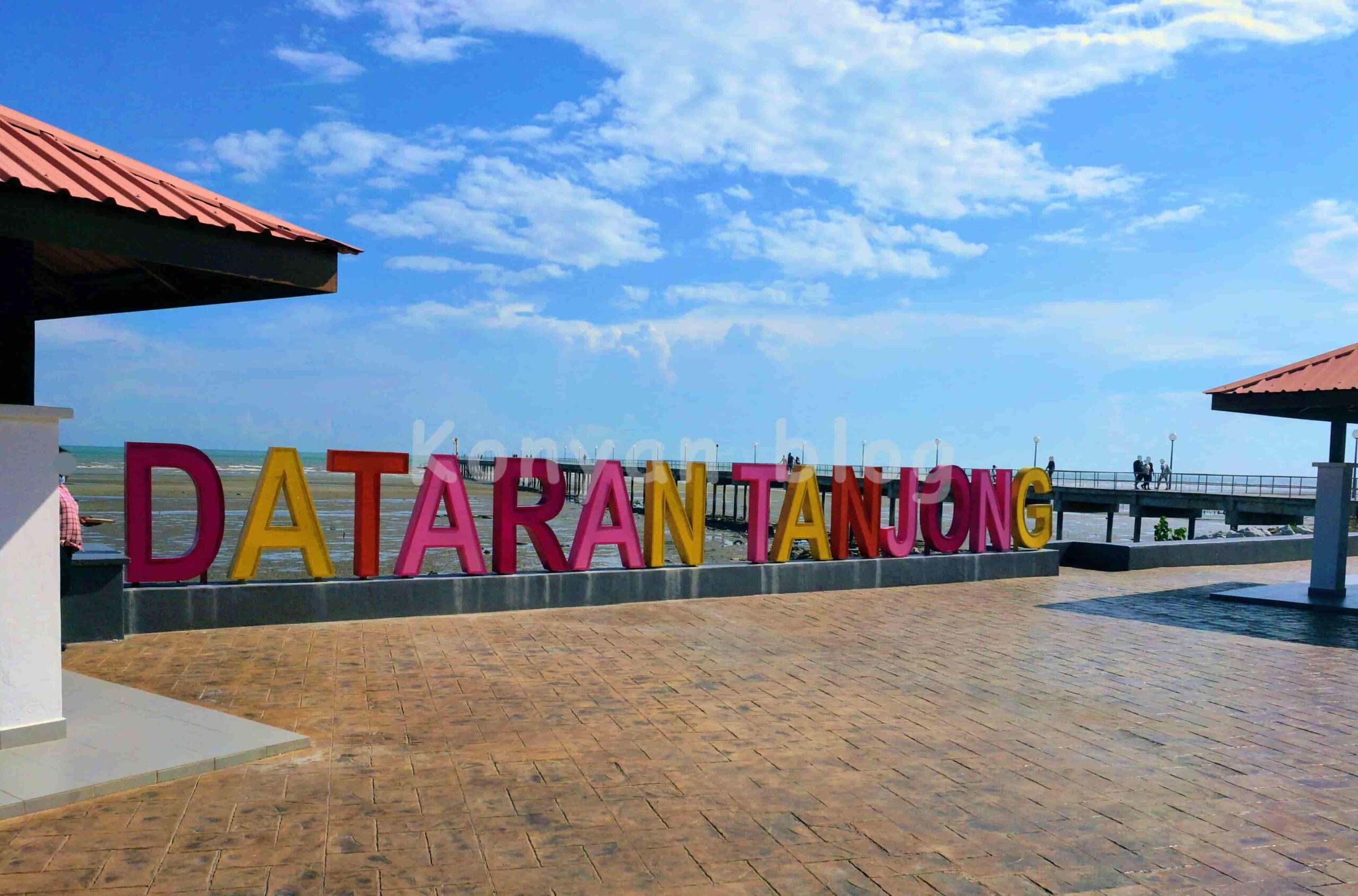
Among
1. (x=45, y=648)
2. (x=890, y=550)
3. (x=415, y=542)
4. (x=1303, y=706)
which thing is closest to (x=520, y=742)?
(x=45, y=648)

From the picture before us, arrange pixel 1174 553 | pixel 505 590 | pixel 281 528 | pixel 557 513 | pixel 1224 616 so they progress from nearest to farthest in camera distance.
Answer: pixel 281 528 → pixel 505 590 → pixel 557 513 → pixel 1224 616 → pixel 1174 553

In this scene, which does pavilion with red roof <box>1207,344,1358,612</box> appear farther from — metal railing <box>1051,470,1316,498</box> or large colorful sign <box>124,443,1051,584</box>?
metal railing <box>1051,470,1316,498</box>

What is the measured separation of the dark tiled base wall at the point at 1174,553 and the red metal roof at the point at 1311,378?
501 centimetres

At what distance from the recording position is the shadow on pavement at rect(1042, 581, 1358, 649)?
11.9 metres

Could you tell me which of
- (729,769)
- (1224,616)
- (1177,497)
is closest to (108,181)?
(729,769)

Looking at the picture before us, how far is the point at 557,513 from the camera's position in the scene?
506 inches

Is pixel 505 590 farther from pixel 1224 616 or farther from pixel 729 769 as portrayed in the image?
pixel 1224 616

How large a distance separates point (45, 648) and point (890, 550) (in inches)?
471

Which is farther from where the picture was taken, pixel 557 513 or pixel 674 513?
pixel 674 513

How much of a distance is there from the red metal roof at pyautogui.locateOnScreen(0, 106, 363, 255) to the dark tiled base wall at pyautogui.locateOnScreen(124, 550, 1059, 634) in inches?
192

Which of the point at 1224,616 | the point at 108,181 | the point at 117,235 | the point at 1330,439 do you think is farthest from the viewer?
the point at 1330,439

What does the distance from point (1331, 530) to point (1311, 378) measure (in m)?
2.53

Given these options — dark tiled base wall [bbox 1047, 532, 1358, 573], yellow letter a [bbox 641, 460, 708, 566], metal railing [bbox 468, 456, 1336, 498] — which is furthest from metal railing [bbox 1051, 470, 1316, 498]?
yellow letter a [bbox 641, 460, 708, 566]

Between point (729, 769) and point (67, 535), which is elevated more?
point (67, 535)
